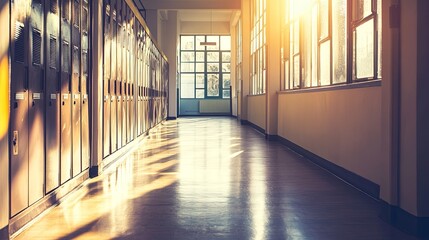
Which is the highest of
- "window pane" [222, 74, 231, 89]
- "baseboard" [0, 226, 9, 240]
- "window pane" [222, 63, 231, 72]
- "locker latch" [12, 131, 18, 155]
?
"window pane" [222, 63, 231, 72]

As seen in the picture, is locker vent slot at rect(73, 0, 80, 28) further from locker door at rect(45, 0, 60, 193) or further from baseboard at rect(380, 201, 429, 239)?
baseboard at rect(380, 201, 429, 239)

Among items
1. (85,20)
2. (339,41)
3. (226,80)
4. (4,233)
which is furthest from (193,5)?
(4,233)

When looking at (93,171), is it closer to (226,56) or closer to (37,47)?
(37,47)

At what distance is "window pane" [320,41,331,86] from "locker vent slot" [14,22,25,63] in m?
4.07

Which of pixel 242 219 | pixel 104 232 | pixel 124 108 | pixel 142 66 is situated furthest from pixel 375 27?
pixel 142 66

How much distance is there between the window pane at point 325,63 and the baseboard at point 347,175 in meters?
1.08

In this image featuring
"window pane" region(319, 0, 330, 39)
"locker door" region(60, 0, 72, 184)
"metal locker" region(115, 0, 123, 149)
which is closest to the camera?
"locker door" region(60, 0, 72, 184)

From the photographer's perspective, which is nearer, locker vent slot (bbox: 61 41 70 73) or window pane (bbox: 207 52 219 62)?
Result: locker vent slot (bbox: 61 41 70 73)

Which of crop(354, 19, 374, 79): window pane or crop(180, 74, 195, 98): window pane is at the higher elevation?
crop(180, 74, 195, 98): window pane

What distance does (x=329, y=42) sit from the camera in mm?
5781

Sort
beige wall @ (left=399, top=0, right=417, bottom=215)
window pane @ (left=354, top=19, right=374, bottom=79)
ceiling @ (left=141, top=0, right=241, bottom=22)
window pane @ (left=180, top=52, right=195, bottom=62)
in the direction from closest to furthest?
beige wall @ (left=399, top=0, right=417, bottom=215), window pane @ (left=354, top=19, right=374, bottom=79), ceiling @ (left=141, top=0, right=241, bottom=22), window pane @ (left=180, top=52, right=195, bottom=62)

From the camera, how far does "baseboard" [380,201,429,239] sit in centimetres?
278

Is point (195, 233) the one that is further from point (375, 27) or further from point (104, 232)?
point (375, 27)

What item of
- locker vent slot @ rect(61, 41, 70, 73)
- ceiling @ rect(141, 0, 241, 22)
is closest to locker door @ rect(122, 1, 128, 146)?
locker vent slot @ rect(61, 41, 70, 73)
